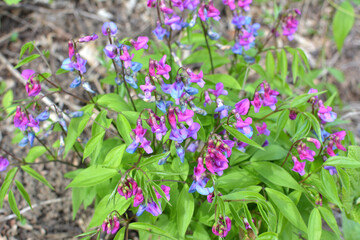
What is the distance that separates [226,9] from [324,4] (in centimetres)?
206

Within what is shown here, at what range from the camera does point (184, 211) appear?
2.24 metres

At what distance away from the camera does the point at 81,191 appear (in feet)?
9.32

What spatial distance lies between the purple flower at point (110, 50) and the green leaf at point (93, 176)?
0.76m

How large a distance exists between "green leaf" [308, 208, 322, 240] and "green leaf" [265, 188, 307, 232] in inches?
2.5

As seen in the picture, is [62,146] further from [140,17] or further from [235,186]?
[140,17]

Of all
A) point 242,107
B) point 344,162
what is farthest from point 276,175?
point 242,107

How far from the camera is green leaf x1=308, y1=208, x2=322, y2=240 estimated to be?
2.07 m

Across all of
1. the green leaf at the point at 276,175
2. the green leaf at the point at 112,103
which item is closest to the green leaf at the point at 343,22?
the green leaf at the point at 276,175

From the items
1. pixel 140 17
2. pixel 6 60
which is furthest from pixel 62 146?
Answer: pixel 140 17

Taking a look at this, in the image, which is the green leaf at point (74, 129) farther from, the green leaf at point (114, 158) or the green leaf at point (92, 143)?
the green leaf at point (114, 158)

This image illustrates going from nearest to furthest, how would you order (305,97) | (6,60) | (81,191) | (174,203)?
(305,97), (174,203), (81,191), (6,60)

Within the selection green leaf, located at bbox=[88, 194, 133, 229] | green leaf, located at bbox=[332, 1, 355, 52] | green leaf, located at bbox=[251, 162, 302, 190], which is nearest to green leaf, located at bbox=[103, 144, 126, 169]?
green leaf, located at bbox=[88, 194, 133, 229]

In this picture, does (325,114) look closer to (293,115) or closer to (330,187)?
(293,115)

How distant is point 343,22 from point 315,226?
3179 mm
